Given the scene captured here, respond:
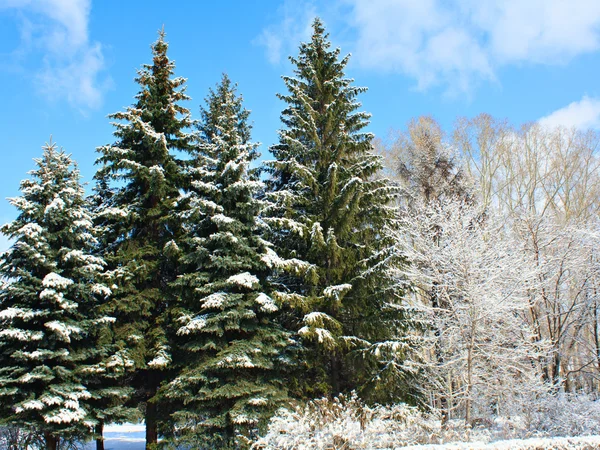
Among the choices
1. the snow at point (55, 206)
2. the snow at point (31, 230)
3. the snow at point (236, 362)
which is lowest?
the snow at point (236, 362)

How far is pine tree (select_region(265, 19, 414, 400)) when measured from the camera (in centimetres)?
1123

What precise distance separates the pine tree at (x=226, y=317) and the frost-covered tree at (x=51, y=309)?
7.40ft

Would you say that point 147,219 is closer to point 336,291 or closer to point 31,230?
point 31,230

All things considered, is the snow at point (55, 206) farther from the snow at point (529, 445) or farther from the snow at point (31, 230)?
the snow at point (529, 445)

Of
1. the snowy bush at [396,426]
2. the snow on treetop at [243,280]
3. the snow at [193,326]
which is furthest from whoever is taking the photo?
the snow on treetop at [243,280]

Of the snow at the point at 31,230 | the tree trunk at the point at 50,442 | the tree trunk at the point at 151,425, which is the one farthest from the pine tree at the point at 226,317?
the snow at the point at 31,230

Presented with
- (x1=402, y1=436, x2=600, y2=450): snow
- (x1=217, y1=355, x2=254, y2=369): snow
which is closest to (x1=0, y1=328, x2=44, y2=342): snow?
(x1=217, y1=355, x2=254, y2=369): snow

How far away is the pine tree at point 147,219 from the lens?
12.1 m

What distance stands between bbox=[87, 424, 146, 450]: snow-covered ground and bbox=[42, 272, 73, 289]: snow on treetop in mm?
6274

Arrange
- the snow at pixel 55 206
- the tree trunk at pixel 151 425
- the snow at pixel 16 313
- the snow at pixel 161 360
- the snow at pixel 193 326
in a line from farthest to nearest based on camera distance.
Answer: the tree trunk at pixel 151 425 → the snow at pixel 55 206 → the snow at pixel 161 360 → the snow at pixel 193 326 → the snow at pixel 16 313

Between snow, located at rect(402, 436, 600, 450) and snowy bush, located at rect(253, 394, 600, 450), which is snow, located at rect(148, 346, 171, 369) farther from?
snow, located at rect(402, 436, 600, 450)

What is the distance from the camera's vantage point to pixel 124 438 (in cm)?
2041

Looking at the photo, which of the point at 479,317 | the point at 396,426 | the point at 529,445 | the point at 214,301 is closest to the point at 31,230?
the point at 214,301

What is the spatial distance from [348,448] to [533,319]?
1025cm
